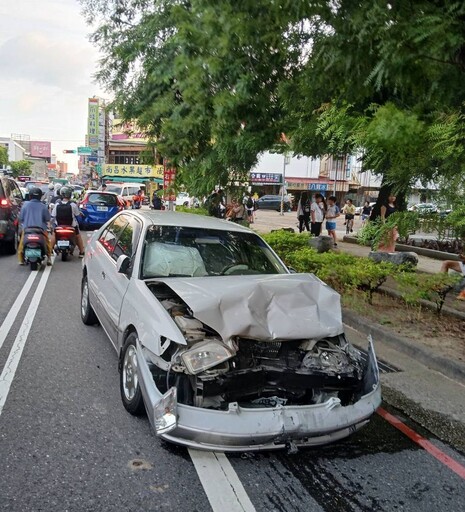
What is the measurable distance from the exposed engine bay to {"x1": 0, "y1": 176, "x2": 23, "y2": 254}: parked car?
9.21 metres

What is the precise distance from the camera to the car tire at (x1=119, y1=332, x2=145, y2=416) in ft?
12.0

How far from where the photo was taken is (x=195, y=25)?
599 centimetres

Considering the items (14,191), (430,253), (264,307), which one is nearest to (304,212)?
(430,253)

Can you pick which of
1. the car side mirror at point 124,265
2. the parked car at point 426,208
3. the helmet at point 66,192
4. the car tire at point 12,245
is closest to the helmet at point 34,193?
the helmet at point 66,192

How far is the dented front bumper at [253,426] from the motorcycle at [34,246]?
7.61 metres

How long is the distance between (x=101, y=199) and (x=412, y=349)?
15284mm

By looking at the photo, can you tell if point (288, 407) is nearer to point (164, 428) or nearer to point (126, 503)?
point (164, 428)

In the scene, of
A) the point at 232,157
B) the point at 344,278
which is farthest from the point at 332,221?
the point at 344,278

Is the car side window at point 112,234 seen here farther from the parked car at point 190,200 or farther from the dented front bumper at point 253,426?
the parked car at point 190,200

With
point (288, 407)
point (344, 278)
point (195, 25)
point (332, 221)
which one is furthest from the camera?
point (332, 221)

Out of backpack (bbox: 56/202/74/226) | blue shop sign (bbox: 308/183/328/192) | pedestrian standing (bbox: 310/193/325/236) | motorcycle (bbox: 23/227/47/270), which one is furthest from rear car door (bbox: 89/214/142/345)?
blue shop sign (bbox: 308/183/328/192)

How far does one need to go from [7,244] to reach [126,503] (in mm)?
10882

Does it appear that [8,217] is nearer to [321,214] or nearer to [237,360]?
[321,214]

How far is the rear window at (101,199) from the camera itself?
60.6 ft
